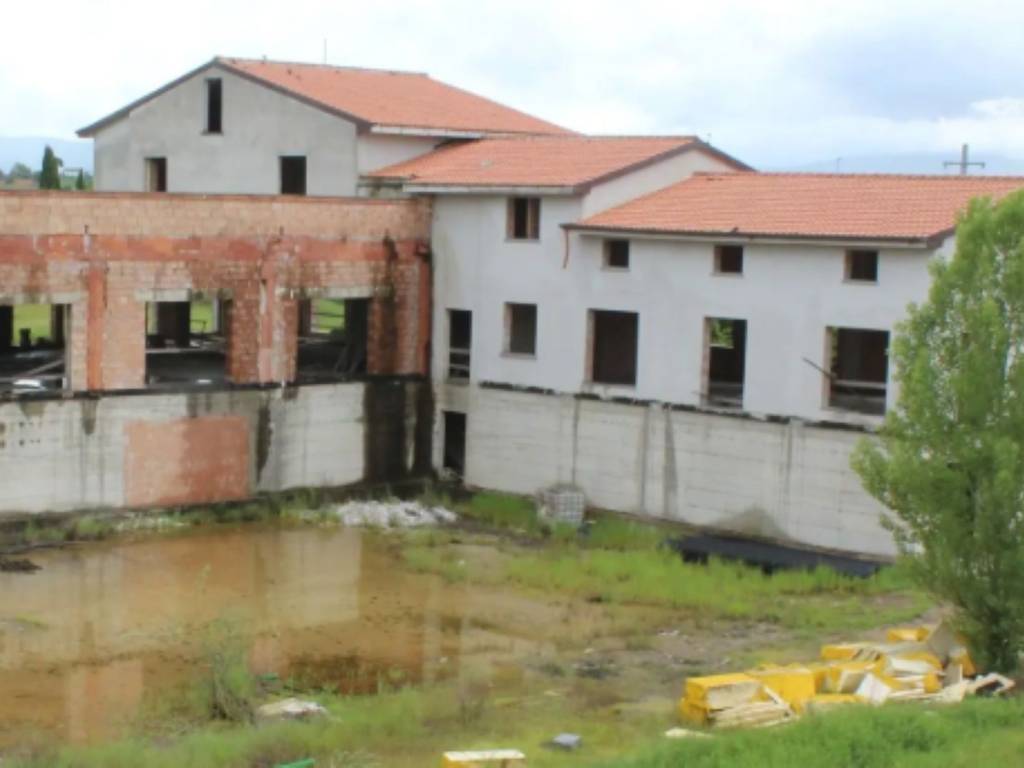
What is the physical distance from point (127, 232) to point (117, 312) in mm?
1339

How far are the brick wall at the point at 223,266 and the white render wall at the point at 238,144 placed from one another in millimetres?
2127

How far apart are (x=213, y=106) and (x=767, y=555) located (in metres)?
16.1

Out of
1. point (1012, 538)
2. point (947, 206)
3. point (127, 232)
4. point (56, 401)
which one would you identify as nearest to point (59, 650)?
point (56, 401)

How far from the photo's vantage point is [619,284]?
30.2 meters

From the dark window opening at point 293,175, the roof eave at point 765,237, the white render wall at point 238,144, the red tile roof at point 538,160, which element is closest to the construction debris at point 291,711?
the roof eave at point 765,237

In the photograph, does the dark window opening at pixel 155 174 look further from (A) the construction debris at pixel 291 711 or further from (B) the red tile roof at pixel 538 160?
(A) the construction debris at pixel 291 711

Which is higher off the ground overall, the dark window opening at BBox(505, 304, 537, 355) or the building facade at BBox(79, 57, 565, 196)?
the building facade at BBox(79, 57, 565, 196)

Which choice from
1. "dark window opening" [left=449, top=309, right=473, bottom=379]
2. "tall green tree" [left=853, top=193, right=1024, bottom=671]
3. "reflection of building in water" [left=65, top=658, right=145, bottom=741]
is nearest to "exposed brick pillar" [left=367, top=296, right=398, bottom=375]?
"dark window opening" [left=449, top=309, right=473, bottom=379]

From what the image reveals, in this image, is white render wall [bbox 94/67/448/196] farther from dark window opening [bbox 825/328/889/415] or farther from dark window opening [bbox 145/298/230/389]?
dark window opening [bbox 825/328/889/415]

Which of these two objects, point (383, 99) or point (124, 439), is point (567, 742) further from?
point (383, 99)

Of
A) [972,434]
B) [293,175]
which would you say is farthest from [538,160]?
[972,434]

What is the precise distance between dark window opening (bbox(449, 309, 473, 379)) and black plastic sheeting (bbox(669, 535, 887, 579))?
21.6ft

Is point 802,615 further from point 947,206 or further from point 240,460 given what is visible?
point 240,460

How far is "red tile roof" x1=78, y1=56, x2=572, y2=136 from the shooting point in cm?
3441
